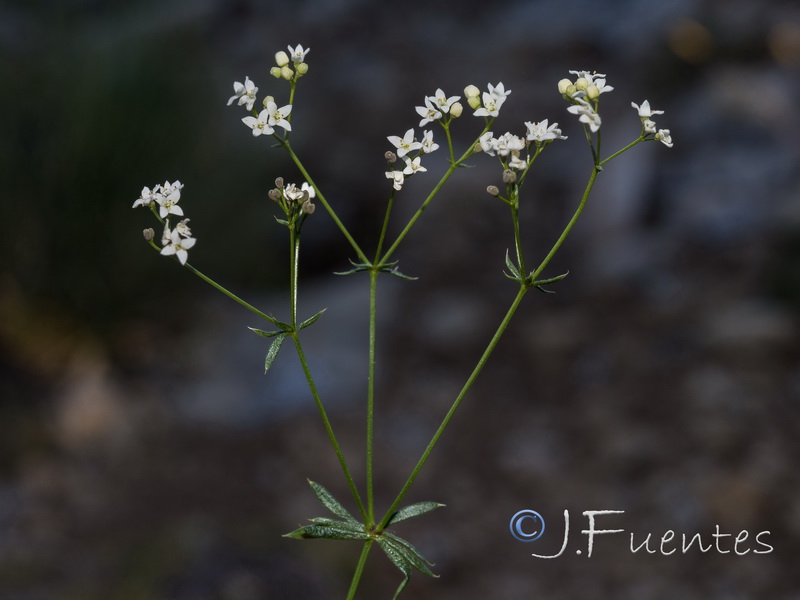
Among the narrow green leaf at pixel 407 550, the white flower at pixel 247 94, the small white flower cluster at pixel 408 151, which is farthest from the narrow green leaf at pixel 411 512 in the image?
the white flower at pixel 247 94

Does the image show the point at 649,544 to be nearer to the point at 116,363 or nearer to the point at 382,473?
the point at 382,473

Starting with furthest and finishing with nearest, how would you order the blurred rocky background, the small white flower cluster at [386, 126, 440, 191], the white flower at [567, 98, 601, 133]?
the blurred rocky background, the small white flower cluster at [386, 126, 440, 191], the white flower at [567, 98, 601, 133]

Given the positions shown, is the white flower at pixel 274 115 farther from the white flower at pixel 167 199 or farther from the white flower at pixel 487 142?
the white flower at pixel 487 142

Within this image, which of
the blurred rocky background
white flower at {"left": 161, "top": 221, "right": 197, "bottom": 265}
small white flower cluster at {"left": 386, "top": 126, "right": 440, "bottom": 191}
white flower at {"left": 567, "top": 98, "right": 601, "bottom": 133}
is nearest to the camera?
white flower at {"left": 567, "top": 98, "right": 601, "bottom": 133}

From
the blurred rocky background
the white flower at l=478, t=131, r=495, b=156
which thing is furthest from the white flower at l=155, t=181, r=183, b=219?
the blurred rocky background

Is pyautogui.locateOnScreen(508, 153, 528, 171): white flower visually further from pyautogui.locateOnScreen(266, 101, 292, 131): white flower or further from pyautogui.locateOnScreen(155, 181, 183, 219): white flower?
pyautogui.locateOnScreen(155, 181, 183, 219): white flower

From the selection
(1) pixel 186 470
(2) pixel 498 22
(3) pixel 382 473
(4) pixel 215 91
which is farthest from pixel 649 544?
(2) pixel 498 22
